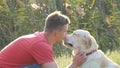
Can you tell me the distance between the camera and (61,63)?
7434 millimetres

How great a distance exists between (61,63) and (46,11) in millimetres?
3188

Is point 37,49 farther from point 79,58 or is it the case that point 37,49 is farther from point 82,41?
point 82,41

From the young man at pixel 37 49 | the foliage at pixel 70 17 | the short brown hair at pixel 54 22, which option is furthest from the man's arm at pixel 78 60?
the foliage at pixel 70 17

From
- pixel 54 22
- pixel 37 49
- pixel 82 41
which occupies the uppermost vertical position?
pixel 54 22

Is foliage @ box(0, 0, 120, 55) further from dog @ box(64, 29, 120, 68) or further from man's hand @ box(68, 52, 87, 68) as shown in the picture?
man's hand @ box(68, 52, 87, 68)

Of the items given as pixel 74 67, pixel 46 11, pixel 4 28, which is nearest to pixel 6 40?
pixel 4 28

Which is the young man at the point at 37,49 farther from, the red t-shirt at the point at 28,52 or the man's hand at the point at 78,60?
the man's hand at the point at 78,60

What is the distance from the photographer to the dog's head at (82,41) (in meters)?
6.14

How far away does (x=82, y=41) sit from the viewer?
245 inches

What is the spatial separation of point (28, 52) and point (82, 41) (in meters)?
1.08

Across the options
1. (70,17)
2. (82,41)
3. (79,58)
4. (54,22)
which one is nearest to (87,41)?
(82,41)

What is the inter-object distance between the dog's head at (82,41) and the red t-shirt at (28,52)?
34.8 inches

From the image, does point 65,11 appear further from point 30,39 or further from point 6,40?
point 30,39

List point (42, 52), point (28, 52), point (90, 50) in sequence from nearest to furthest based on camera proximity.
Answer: point (42, 52)
point (28, 52)
point (90, 50)
